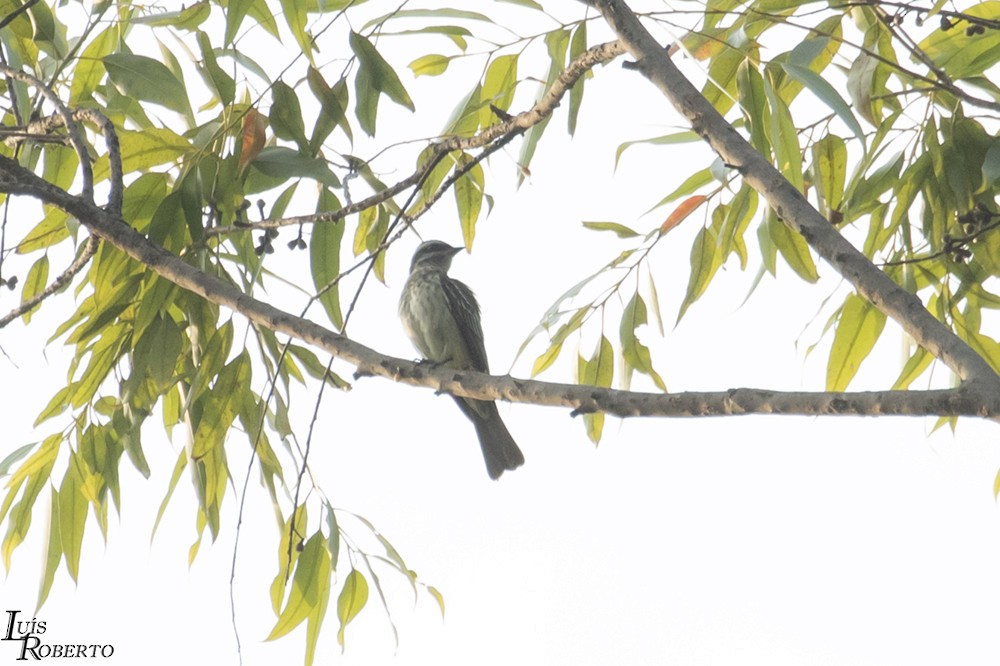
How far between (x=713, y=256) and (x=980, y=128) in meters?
0.79

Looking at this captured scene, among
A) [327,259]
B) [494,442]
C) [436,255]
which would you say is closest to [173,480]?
[327,259]

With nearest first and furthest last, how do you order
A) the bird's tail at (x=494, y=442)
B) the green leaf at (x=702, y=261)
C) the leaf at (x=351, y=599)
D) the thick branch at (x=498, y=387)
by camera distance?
1. the thick branch at (x=498, y=387)
2. the green leaf at (x=702, y=261)
3. the leaf at (x=351, y=599)
4. the bird's tail at (x=494, y=442)

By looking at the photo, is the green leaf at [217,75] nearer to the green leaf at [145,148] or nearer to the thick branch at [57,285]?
the green leaf at [145,148]

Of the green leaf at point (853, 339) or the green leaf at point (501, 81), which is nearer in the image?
the green leaf at point (853, 339)

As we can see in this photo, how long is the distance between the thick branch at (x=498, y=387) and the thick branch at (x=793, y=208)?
A: 9 centimetres

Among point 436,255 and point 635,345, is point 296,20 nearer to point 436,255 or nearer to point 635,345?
point 635,345

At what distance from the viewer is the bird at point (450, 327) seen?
17.2 feet

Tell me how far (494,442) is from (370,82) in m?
2.67

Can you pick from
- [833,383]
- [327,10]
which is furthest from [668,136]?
[327,10]

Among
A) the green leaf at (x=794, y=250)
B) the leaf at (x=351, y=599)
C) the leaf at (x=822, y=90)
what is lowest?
the leaf at (x=351, y=599)

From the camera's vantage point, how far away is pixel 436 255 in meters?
6.30

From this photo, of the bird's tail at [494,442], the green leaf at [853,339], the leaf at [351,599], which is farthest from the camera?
the bird's tail at [494,442]

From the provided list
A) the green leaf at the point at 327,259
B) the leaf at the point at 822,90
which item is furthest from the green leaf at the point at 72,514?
the leaf at the point at 822,90

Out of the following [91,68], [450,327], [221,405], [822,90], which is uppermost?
[450,327]
